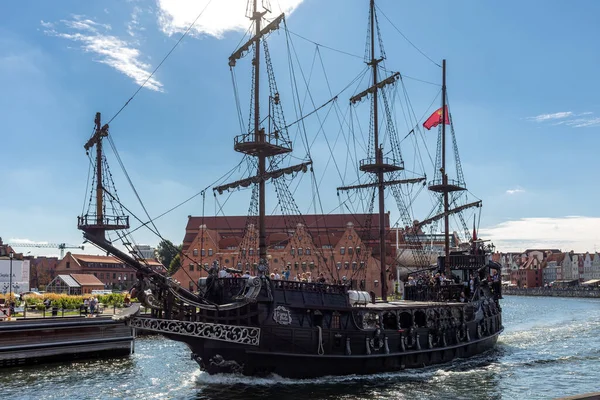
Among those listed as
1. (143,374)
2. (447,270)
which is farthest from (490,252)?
(143,374)

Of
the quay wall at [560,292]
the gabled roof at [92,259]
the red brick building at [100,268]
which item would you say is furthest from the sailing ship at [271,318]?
the quay wall at [560,292]

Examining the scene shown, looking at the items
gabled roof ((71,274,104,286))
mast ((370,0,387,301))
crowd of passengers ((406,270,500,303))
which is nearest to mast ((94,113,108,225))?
mast ((370,0,387,301))

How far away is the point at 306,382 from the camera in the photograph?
24203 millimetres

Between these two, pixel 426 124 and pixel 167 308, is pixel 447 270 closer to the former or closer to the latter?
pixel 426 124

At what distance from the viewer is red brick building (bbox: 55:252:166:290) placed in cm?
11231

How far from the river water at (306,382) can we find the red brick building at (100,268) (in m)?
81.2

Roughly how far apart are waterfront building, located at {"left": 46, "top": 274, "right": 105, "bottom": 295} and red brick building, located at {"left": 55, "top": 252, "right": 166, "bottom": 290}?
14.5 metres

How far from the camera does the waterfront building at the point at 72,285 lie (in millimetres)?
88688

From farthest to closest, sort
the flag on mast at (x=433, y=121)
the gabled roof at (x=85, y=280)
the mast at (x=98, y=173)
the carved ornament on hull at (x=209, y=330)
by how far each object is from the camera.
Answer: the gabled roof at (x=85, y=280)
the flag on mast at (x=433, y=121)
the carved ornament on hull at (x=209, y=330)
the mast at (x=98, y=173)

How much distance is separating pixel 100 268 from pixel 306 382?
101013 millimetres

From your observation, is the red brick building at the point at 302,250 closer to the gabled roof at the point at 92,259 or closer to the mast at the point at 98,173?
the gabled roof at the point at 92,259

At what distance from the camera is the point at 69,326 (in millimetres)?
32188

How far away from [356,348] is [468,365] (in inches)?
326

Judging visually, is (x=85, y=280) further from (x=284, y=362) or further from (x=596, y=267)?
(x=596, y=267)
